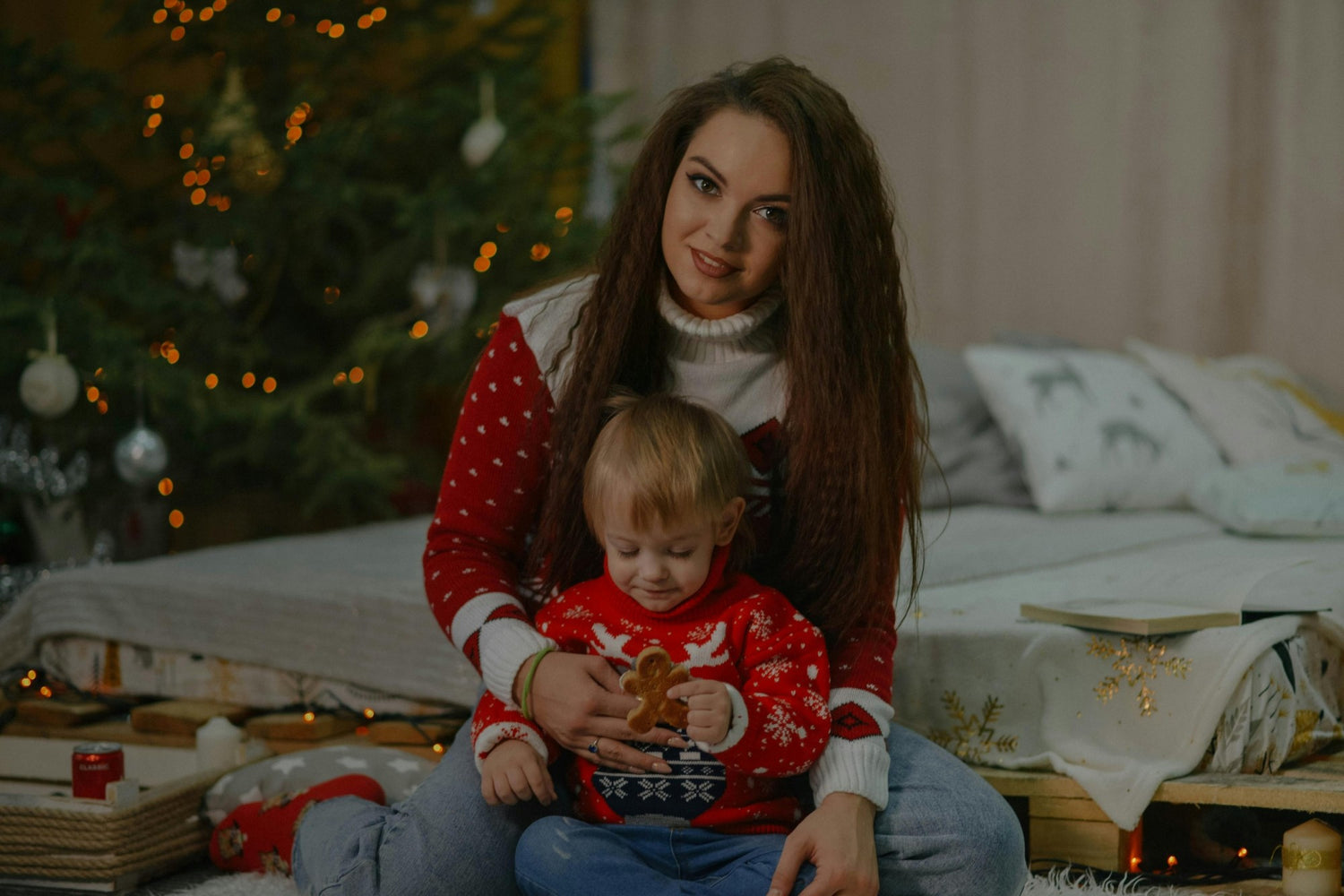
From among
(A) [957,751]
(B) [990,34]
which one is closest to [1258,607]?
(A) [957,751]

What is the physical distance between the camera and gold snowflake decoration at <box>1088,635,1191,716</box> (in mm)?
1627

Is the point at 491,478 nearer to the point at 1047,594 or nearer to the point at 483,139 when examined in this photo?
the point at 1047,594

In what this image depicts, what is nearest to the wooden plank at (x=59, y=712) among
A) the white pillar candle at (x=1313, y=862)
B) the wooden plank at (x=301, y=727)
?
the wooden plank at (x=301, y=727)

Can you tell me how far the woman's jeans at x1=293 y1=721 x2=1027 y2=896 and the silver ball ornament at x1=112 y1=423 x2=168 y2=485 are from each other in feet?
4.77

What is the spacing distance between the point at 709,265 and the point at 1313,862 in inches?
37.9

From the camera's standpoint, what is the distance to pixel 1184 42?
326 cm

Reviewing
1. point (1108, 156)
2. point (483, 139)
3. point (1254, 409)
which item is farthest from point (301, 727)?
point (1108, 156)

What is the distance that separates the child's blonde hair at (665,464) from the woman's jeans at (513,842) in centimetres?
30

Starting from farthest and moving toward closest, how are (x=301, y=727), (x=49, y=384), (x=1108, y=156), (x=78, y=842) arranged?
1. (x=1108, y=156)
2. (x=49, y=384)
3. (x=301, y=727)
4. (x=78, y=842)

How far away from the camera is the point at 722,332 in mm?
1436

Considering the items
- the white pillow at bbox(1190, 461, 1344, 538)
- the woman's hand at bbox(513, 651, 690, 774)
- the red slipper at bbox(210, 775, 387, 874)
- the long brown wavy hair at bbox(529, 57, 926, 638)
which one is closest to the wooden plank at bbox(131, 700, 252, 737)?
the red slipper at bbox(210, 775, 387, 874)

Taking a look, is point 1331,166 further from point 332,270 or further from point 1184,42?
point 332,270

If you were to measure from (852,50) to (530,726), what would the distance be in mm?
2766

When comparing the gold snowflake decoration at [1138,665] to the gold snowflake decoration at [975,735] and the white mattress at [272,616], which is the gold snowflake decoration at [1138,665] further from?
the white mattress at [272,616]
